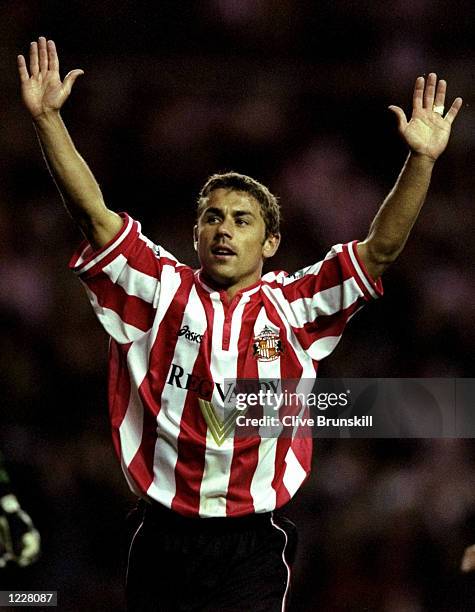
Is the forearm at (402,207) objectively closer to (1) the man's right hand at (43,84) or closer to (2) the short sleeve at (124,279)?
(2) the short sleeve at (124,279)

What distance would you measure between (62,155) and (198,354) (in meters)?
0.57

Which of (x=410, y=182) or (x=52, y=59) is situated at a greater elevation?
(x=52, y=59)

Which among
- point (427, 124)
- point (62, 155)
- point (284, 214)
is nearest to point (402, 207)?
point (427, 124)

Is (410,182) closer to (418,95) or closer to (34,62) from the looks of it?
(418,95)

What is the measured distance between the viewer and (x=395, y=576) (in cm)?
358

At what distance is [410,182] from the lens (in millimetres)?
2246

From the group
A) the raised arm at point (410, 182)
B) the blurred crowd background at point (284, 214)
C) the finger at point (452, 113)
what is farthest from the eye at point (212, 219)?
the blurred crowd background at point (284, 214)

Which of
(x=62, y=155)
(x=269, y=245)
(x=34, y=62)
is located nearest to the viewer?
(x=62, y=155)

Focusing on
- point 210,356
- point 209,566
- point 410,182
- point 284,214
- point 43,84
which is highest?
point 284,214

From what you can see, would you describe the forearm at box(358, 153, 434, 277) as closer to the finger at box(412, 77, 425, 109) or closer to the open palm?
the open palm

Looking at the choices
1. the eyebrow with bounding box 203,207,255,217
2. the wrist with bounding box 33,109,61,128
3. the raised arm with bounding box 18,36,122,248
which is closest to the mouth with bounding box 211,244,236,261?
the eyebrow with bounding box 203,207,255,217

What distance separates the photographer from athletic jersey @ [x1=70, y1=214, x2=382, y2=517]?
2.33 meters

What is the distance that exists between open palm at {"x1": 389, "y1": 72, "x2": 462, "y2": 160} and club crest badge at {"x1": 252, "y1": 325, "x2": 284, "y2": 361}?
559 millimetres

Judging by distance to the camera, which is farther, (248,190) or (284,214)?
(284,214)
